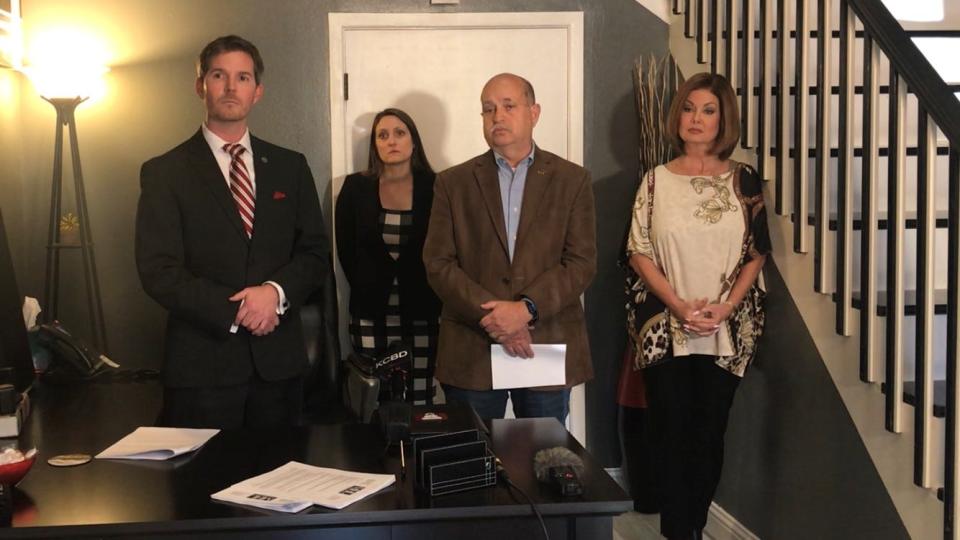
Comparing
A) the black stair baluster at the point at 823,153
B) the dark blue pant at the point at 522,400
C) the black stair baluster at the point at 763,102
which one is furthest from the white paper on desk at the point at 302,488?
the black stair baluster at the point at 763,102

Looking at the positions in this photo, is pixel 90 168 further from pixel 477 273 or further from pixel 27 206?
pixel 477 273

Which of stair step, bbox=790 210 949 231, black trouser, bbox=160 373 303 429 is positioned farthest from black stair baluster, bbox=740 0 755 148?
black trouser, bbox=160 373 303 429

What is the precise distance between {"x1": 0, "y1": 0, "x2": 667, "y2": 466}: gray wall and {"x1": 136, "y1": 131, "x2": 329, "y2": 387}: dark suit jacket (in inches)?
53.0

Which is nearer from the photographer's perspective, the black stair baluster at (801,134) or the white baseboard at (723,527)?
the black stair baluster at (801,134)

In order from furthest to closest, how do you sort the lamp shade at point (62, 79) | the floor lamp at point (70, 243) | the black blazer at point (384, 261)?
the floor lamp at point (70, 243)
the lamp shade at point (62, 79)
the black blazer at point (384, 261)

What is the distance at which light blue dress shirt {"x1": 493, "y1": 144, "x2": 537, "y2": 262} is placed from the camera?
3209mm

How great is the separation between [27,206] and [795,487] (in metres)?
3.18

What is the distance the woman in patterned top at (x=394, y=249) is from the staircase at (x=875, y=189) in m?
1.20

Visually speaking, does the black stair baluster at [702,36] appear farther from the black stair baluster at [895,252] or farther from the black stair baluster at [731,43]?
the black stair baluster at [895,252]

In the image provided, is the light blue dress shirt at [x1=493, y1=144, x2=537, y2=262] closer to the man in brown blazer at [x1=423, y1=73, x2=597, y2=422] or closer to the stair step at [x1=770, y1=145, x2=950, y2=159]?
the man in brown blazer at [x1=423, y1=73, x2=597, y2=422]

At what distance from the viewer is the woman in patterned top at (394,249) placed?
389cm

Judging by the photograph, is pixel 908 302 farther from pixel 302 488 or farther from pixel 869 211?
pixel 302 488

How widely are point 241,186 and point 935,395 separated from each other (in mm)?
1948

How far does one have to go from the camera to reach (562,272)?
10.2 feet
